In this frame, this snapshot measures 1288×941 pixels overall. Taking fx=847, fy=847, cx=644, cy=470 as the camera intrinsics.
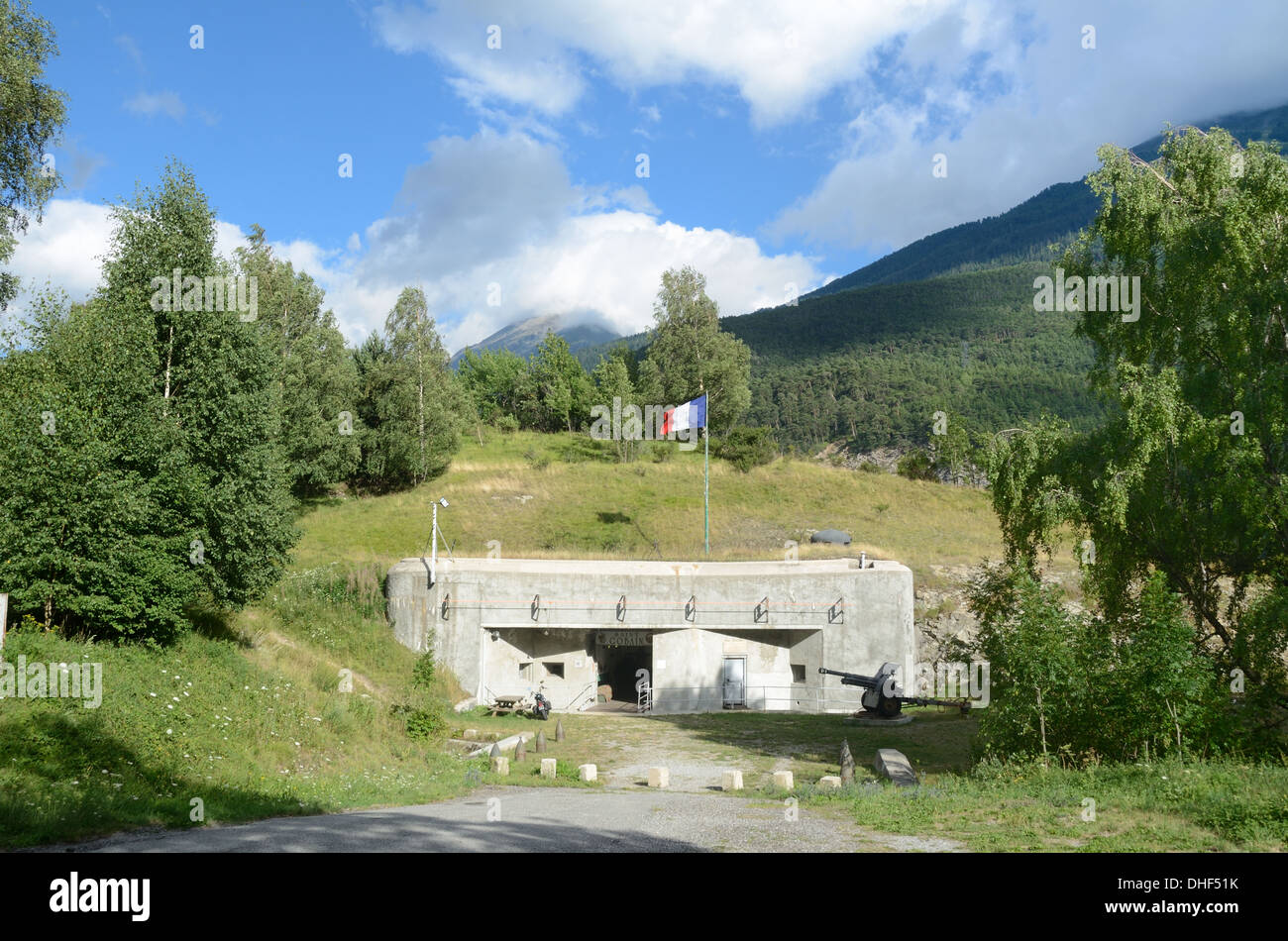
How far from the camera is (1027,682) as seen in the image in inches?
554

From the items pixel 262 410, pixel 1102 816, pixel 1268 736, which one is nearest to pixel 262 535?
pixel 262 410

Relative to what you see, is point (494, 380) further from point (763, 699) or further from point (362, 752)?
point (362, 752)

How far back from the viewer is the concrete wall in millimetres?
30391

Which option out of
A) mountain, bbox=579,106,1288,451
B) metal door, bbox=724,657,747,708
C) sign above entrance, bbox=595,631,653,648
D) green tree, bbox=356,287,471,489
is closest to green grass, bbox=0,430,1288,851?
metal door, bbox=724,657,747,708

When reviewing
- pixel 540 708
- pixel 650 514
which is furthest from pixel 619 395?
pixel 540 708

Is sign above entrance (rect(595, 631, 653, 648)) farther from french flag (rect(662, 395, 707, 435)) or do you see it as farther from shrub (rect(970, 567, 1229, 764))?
shrub (rect(970, 567, 1229, 764))

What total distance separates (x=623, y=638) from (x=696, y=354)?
3478cm

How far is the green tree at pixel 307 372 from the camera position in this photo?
44500mm

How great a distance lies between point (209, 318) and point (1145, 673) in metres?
20.9

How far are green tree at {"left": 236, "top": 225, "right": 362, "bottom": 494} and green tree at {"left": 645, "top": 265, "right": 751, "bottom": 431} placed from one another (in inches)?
913

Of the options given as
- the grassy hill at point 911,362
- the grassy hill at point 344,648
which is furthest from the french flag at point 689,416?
the grassy hill at point 911,362

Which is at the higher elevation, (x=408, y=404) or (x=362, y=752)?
(x=408, y=404)

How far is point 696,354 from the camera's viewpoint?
63375 millimetres

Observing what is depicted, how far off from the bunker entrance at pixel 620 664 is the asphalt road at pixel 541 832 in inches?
772
